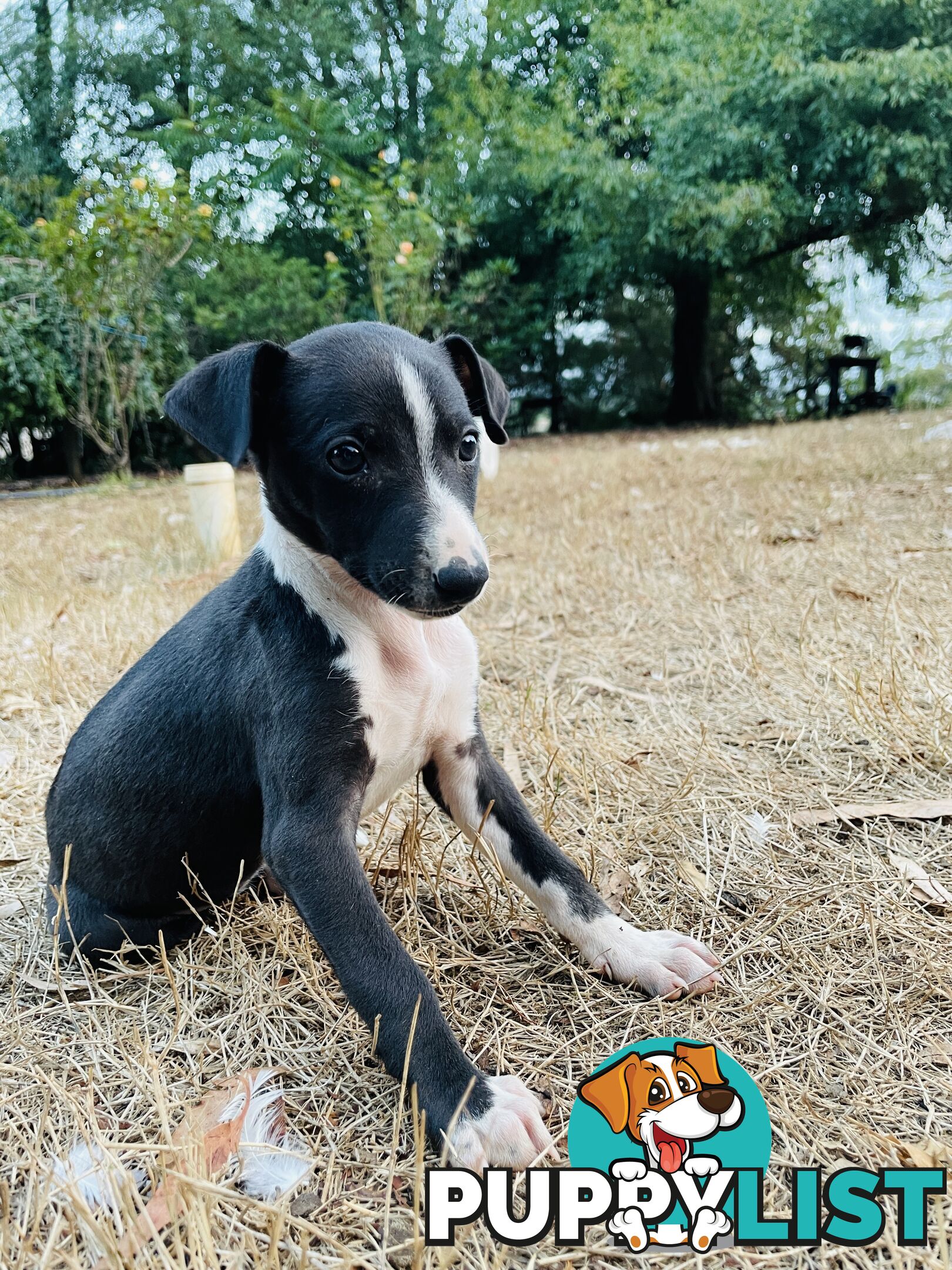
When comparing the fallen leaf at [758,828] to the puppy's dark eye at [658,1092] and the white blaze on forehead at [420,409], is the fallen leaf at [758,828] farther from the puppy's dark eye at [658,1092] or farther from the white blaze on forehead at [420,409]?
the white blaze on forehead at [420,409]

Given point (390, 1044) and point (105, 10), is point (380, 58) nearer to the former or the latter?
point (105, 10)

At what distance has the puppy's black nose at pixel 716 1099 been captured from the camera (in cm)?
130

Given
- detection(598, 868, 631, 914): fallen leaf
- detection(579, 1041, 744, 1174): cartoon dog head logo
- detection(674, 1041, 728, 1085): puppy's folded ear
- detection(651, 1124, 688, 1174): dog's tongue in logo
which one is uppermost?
detection(674, 1041, 728, 1085): puppy's folded ear

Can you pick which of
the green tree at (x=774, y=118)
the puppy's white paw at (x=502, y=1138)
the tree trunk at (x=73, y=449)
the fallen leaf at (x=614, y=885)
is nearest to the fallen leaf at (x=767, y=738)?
the fallen leaf at (x=614, y=885)

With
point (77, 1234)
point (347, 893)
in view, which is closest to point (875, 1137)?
point (347, 893)

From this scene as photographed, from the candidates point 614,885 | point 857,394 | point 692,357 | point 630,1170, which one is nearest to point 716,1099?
point 630,1170

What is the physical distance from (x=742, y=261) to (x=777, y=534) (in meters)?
13.8

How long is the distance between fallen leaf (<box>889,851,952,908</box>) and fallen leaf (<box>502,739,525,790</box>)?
3.43 feet

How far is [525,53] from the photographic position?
18891 millimetres

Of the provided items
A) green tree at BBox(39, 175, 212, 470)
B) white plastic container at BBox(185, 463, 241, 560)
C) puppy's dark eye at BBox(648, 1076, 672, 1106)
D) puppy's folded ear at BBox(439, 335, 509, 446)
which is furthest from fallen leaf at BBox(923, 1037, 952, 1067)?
green tree at BBox(39, 175, 212, 470)

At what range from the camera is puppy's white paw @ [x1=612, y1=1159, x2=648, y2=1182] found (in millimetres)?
1275

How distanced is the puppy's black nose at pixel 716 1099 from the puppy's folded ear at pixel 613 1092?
0.10 m

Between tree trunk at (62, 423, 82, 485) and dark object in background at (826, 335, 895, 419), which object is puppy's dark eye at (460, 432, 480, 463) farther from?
dark object in background at (826, 335, 895, 419)

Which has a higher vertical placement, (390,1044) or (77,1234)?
(390,1044)
